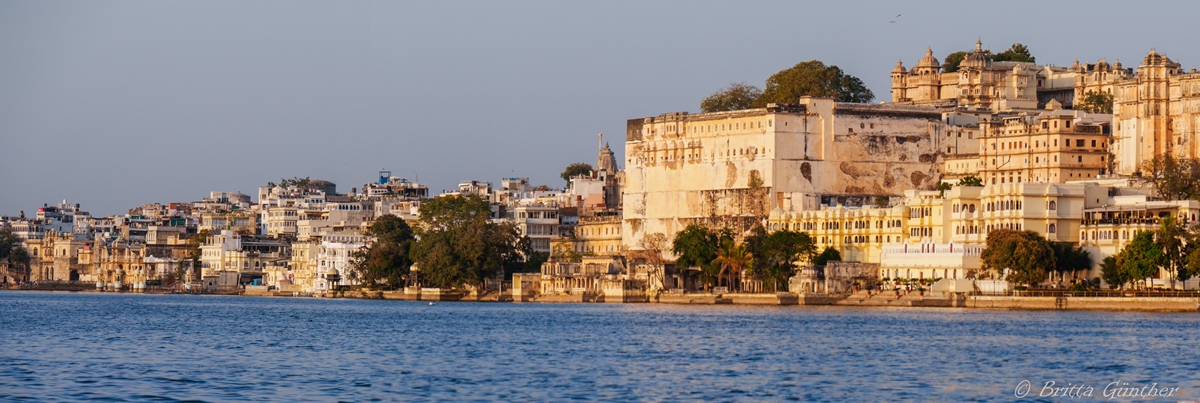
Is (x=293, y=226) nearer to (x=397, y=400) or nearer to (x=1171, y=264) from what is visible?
(x=1171, y=264)

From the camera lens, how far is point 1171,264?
252 ft

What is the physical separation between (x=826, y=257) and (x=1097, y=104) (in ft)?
70.4

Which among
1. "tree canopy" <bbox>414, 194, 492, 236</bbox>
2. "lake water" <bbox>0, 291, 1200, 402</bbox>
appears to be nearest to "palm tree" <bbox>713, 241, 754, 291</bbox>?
"lake water" <bbox>0, 291, 1200, 402</bbox>

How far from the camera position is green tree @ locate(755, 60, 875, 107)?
114938mm

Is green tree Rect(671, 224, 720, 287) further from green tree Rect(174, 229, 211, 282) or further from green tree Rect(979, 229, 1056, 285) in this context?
green tree Rect(174, 229, 211, 282)

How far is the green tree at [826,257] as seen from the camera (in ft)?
306

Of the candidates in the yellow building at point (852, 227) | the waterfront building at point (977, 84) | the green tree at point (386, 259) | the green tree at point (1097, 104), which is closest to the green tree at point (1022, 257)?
the yellow building at point (852, 227)

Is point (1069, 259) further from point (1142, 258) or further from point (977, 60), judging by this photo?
point (977, 60)

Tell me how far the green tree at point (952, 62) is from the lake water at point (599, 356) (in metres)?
48.4

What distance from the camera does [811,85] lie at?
115 metres

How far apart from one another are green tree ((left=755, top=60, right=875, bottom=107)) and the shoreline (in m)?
20.1

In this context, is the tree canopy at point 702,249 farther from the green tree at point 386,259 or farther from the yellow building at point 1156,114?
the green tree at point 386,259

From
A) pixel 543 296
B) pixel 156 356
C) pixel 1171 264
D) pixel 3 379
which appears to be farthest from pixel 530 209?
pixel 3 379

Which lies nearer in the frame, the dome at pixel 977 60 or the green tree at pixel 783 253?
the green tree at pixel 783 253
